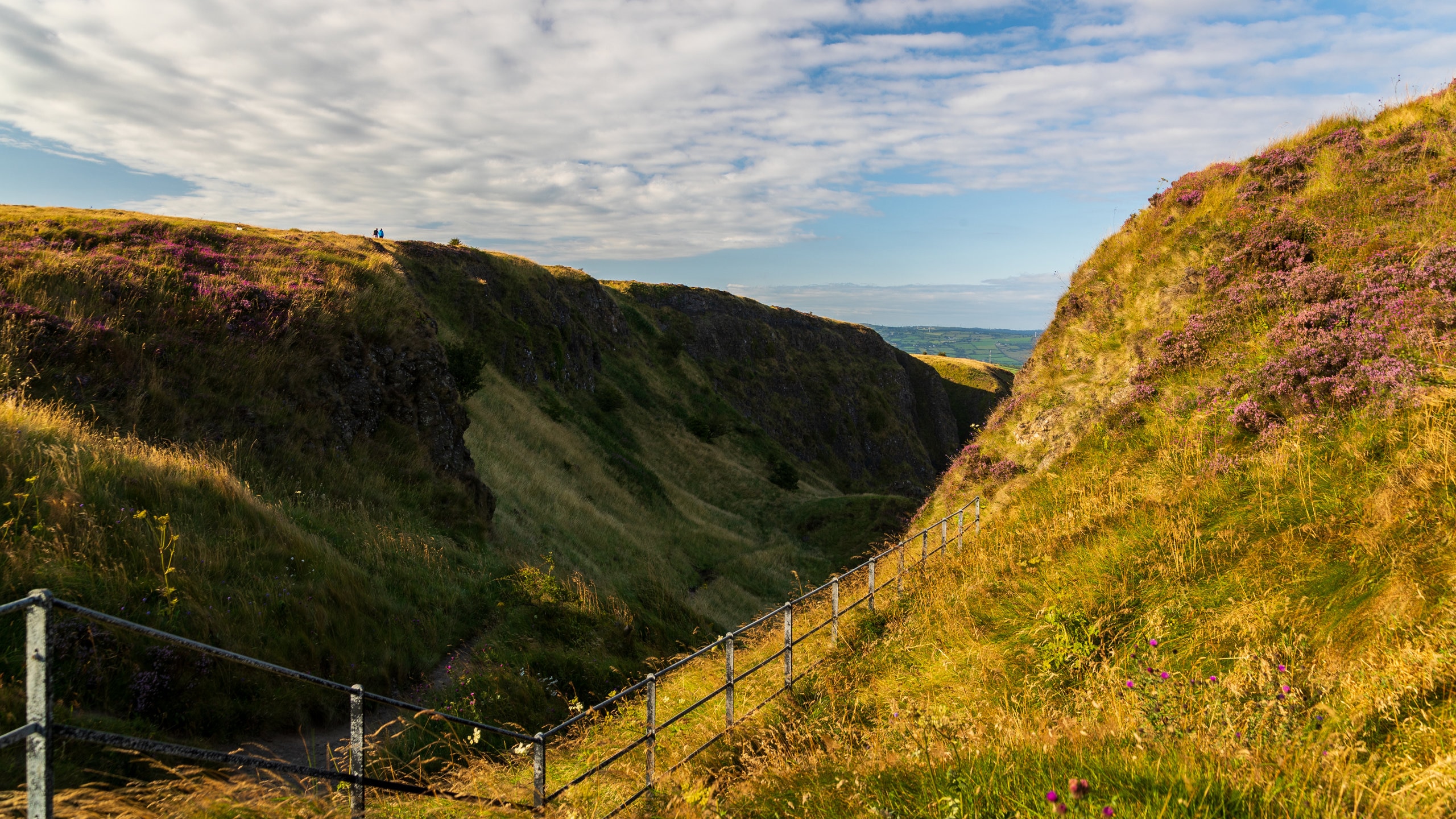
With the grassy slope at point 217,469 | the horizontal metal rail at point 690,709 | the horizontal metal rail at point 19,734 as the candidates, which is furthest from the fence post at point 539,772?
the grassy slope at point 217,469

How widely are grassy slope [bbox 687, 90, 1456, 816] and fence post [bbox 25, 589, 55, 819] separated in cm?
385

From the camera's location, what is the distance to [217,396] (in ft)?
43.8

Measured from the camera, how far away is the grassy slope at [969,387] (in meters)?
118

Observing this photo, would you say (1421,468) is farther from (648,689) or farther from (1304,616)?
(648,689)

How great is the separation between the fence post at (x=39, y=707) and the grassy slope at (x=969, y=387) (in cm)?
11592

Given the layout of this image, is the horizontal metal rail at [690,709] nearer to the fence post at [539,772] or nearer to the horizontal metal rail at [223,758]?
the fence post at [539,772]

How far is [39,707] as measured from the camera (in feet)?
8.74

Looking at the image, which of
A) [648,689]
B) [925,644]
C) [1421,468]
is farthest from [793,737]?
[1421,468]

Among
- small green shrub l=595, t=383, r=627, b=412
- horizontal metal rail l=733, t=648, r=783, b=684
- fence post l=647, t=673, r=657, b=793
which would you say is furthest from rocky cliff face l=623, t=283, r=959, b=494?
fence post l=647, t=673, r=657, b=793

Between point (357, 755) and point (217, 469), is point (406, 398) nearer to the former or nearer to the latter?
point (217, 469)

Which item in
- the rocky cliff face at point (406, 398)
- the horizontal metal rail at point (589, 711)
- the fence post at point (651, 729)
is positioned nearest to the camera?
the horizontal metal rail at point (589, 711)

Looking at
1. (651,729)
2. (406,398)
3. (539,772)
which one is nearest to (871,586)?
(651,729)

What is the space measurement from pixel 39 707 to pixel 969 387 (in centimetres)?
13274

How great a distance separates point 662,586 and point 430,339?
1020cm
